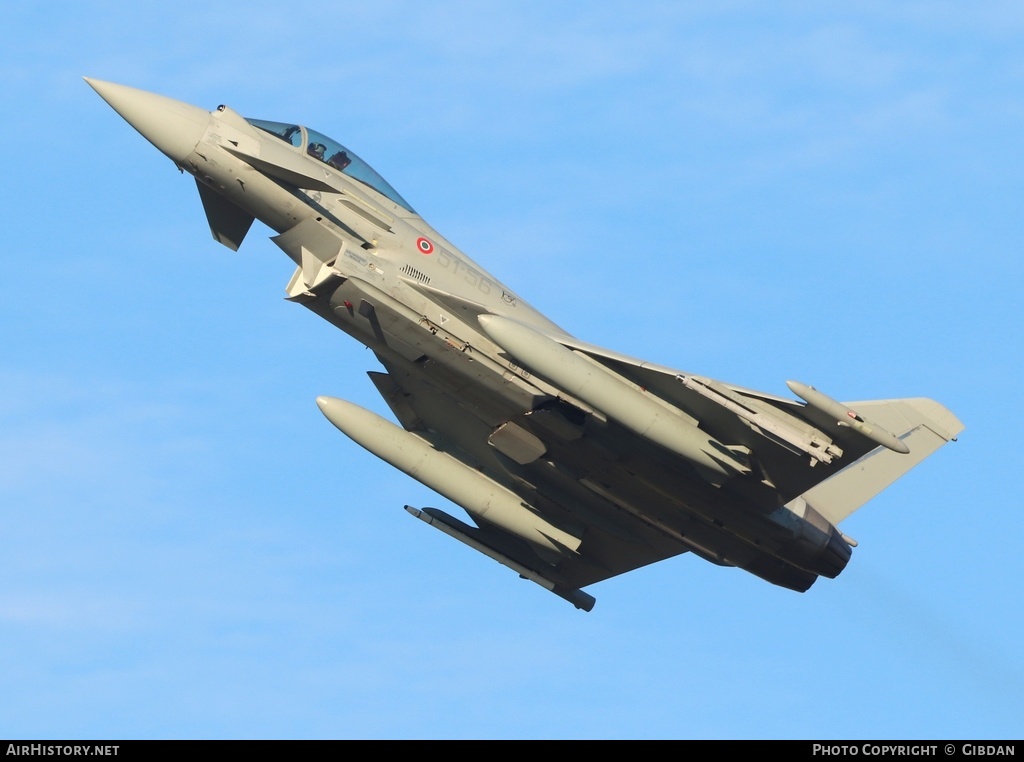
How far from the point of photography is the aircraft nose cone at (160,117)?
22188 millimetres

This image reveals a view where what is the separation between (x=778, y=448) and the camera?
72.8ft

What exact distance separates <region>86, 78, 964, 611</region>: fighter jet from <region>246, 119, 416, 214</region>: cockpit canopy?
3 cm

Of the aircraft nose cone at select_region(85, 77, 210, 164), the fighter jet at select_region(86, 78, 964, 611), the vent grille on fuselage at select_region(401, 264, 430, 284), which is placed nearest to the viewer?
the fighter jet at select_region(86, 78, 964, 611)

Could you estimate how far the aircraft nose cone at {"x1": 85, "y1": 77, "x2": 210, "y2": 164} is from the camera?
22.2 meters

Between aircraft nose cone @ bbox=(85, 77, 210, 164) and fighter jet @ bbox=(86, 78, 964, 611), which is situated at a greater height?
aircraft nose cone @ bbox=(85, 77, 210, 164)

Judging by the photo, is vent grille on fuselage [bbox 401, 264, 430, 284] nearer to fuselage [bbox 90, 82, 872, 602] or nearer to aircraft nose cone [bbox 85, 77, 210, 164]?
fuselage [bbox 90, 82, 872, 602]

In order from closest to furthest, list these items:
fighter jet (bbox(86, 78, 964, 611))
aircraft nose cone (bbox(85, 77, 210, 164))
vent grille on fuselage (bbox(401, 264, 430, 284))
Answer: fighter jet (bbox(86, 78, 964, 611))
aircraft nose cone (bbox(85, 77, 210, 164))
vent grille on fuselage (bbox(401, 264, 430, 284))

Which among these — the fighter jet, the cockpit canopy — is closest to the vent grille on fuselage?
the fighter jet

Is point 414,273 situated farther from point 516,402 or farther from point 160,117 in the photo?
point 160,117

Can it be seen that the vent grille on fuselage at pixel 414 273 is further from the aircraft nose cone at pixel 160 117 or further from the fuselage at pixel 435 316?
the aircraft nose cone at pixel 160 117

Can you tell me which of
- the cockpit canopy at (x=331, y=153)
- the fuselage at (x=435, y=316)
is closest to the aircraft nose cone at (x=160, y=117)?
the fuselage at (x=435, y=316)
